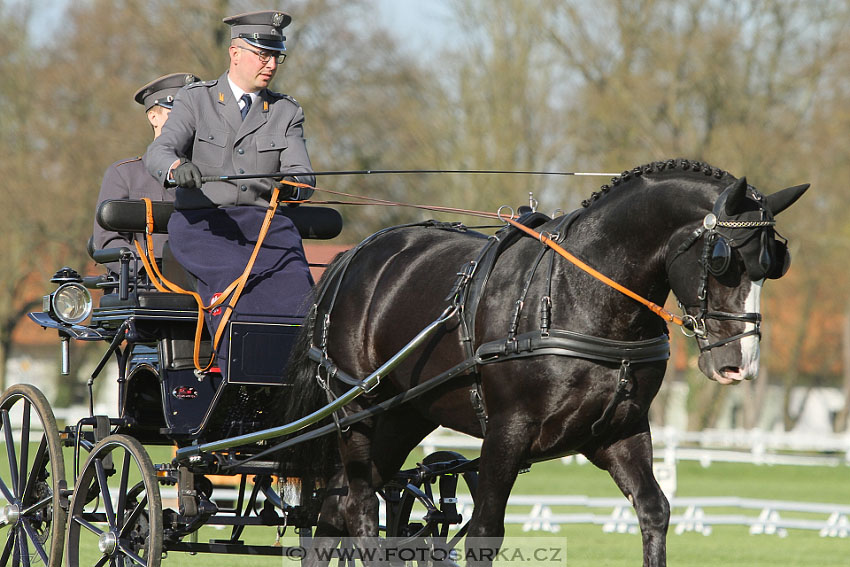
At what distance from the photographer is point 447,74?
2823 cm

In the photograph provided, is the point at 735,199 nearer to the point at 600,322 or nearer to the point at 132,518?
the point at 600,322

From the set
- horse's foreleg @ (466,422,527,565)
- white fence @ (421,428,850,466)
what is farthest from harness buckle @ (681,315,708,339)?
white fence @ (421,428,850,466)

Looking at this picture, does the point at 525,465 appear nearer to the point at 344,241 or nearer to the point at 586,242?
the point at 586,242

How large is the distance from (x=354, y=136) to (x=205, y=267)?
64.0 ft

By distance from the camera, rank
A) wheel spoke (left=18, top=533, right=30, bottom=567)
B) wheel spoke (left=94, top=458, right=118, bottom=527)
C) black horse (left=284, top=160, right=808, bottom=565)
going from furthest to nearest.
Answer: wheel spoke (left=18, top=533, right=30, bottom=567) < wheel spoke (left=94, top=458, right=118, bottom=527) < black horse (left=284, top=160, right=808, bottom=565)

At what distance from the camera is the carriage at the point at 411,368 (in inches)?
190

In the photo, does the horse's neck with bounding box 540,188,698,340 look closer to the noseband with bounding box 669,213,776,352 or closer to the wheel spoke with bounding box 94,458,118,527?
the noseband with bounding box 669,213,776,352

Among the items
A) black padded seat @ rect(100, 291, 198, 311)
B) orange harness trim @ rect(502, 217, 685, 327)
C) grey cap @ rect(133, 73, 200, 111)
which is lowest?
orange harness trim @ rect(502, 217, 685, 327)

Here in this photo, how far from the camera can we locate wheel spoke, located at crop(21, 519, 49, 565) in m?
6.54

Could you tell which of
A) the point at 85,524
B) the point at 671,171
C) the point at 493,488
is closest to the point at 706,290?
the point at 671,171

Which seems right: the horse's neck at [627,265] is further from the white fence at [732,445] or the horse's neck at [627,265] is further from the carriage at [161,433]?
the white fence at [732,445]

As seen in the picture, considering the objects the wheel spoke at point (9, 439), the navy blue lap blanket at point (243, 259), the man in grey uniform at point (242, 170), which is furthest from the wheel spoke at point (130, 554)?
the wheel spoke at point (9, 439)

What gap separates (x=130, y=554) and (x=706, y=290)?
118 inches

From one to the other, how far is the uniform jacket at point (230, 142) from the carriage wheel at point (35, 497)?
1.46 meters
